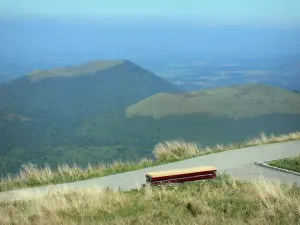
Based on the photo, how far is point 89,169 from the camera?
13414mm

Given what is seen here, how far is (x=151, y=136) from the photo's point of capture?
109 m

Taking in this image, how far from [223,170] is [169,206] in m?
3.57

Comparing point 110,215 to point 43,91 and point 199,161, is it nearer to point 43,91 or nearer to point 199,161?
point 199,161

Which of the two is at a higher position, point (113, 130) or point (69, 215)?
point (69, 215)

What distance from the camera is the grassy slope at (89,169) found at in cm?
1248

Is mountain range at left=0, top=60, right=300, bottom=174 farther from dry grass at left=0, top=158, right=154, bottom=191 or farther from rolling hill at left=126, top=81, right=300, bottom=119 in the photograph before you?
dry grass at left=0, top=158, right=154, bottom=191

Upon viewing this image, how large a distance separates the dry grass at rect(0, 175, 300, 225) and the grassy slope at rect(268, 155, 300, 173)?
1.97 metres

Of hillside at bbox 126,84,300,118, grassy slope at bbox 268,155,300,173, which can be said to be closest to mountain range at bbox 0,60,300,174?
hillside at bbox 126,84,300,118

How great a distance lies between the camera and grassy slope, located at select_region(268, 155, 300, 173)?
1193cm

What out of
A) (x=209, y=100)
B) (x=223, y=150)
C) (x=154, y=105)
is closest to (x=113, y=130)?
(x=154, y=105)

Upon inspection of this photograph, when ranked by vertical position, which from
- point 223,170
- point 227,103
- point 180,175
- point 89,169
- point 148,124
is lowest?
point 148,124

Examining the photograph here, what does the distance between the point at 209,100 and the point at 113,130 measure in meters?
24.3

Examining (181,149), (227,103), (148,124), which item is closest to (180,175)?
(181,149)

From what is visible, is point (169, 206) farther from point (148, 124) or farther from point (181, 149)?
point (148, 124)
